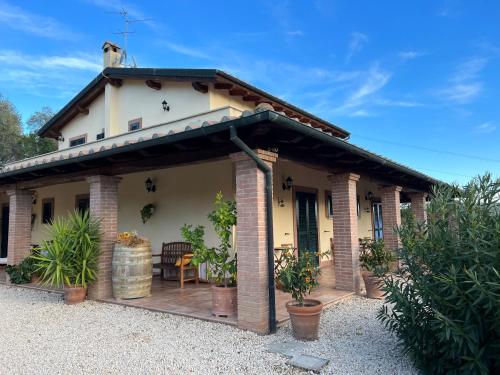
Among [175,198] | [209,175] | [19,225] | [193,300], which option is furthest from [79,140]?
[193,300]

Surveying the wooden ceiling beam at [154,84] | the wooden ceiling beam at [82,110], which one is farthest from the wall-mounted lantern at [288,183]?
the wooden ceiling beam at [82,110]

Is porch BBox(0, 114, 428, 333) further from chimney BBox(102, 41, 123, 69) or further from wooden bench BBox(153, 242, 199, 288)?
chimney BBox(102, 41, 123, 69)

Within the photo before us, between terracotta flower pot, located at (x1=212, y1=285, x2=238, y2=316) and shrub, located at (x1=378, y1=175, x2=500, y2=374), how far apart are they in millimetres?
2232

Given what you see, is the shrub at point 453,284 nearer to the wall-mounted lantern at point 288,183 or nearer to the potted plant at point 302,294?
the potted plant at point 302,294

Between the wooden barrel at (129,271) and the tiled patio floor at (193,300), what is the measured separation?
156 mm

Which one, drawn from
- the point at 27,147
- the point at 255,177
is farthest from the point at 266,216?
the point at 27,147

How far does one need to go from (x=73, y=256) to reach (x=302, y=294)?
14.2 feet

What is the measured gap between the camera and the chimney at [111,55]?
12.2 m

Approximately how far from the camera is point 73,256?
6496 mm

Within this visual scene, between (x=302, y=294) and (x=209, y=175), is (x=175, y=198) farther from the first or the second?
(x=302, y=294)

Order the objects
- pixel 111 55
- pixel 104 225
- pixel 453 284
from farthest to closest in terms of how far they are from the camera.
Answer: pixel 111 55
pixel 104 225
pixel 453 284

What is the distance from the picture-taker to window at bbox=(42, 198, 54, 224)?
12.5 metres

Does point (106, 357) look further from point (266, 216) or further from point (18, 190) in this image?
point (18, 190)

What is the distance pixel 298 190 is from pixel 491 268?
22.7ft
